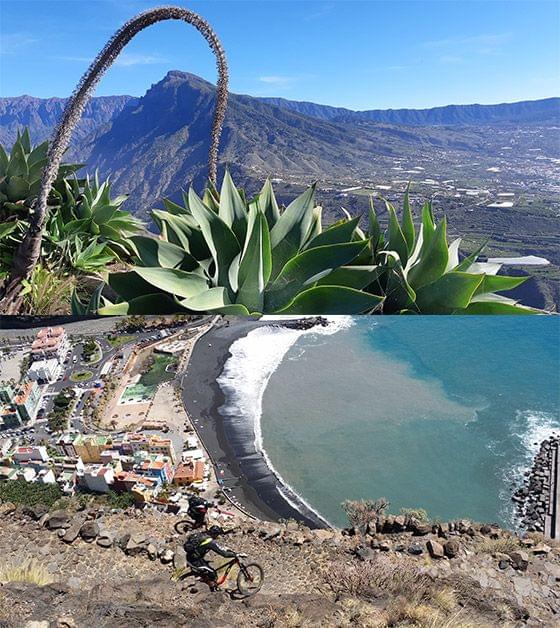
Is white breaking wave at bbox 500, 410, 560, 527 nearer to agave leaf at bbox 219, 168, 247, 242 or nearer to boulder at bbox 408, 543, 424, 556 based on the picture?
boulder at bbox 408, 543, 424, 556

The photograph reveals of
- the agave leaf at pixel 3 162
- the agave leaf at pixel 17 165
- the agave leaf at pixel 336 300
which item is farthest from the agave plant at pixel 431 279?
the agave leaf at pixel 3 162

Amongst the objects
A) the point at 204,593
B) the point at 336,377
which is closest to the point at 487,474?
the point at 336,377

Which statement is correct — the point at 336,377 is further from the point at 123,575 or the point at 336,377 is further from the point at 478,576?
the point at 123,575

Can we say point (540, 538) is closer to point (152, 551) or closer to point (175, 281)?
point (152, 551)

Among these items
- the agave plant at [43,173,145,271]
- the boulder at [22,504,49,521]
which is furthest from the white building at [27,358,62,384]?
the agave plant at [43,173,145,271]

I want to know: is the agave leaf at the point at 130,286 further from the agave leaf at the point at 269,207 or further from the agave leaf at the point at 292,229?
the agave leaf at the point at 269,207

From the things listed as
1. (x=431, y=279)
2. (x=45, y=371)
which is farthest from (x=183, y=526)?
(x=431, y=279)
